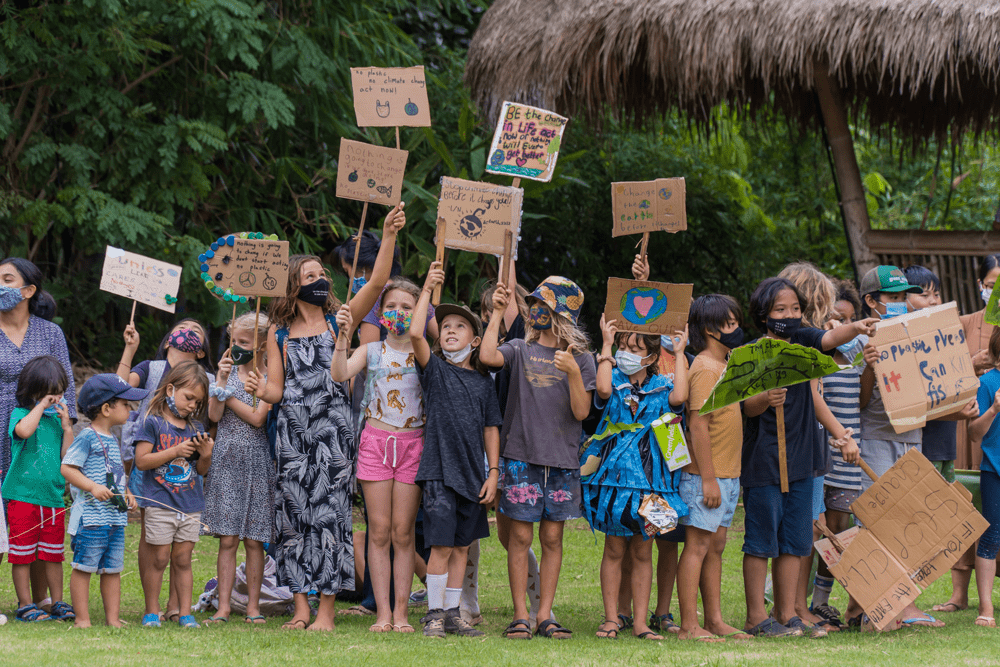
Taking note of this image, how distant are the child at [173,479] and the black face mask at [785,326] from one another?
2.76m

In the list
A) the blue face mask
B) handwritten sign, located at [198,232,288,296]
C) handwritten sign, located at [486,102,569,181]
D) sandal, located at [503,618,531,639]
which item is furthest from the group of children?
handwritten sign, located at [486,102,569,181]

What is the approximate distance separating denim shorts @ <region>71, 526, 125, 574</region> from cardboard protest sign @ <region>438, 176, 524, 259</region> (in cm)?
210

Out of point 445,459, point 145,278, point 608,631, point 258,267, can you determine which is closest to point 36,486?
point 145,278

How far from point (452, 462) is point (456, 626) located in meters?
0.75

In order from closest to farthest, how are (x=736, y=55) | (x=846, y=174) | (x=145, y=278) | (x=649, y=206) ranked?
(x=649, y=206)
(x=145, y=278)
(x=736, y=55)
(x=846, y=174)

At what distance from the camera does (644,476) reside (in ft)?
15.7

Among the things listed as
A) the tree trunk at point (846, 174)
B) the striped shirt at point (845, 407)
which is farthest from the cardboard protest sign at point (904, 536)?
the tree trunk at point (846, 174)

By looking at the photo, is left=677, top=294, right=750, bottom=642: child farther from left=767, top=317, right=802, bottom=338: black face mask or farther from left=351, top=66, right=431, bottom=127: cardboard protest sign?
left=351, top=66, right=431, bottom=127: cardboard protest sign

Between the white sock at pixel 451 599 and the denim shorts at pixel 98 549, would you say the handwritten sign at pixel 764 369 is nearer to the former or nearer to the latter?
the white sock at pixel 451 599

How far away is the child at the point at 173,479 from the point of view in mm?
4938

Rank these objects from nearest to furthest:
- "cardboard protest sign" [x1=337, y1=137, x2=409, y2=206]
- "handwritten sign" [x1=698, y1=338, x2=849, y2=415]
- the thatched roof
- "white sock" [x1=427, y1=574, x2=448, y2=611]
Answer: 1. "handwritten sign" [x1=698, y1=338, x2=849, y2=415]
2. "white sock" [x1=427, y1=574, x2=448, y2=611]
3. "cardboard protest sign" [x1=337, y1=137, x2=409, y2=206]
4. the thatched roof

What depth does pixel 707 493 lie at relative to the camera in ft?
15.7

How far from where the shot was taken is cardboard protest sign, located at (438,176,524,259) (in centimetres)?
518

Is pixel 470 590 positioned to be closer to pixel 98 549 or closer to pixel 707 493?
pixel 707 493
